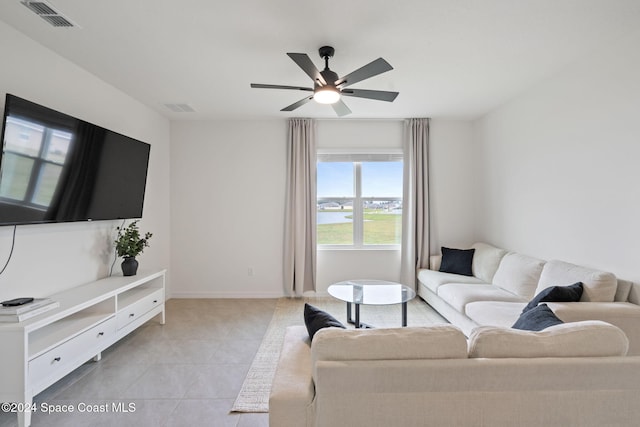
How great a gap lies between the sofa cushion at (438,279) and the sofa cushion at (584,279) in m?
0.87

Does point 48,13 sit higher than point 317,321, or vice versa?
point 48,13

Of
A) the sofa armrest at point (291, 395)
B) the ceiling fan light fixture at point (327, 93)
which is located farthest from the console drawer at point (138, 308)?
the ceiling fan light fixture at point (327, 93)

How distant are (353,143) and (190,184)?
8.67ft

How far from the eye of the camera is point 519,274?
3082 mm

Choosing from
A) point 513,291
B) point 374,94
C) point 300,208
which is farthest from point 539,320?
point 300,208

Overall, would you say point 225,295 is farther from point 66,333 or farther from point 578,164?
point 578,164

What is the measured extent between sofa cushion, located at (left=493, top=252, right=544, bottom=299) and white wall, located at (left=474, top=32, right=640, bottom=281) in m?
0.27

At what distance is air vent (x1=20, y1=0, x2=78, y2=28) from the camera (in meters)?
1.96

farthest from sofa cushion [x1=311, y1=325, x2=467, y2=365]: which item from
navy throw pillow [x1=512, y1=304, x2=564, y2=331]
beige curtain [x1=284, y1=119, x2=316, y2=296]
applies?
beige curtain [x1=284, y1=119, x2=316, y2=296]

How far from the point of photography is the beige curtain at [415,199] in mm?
4418

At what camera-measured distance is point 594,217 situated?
8.59 feet

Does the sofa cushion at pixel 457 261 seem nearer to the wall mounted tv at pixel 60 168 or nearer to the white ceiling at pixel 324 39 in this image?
the white ceiling at pixel 324 39

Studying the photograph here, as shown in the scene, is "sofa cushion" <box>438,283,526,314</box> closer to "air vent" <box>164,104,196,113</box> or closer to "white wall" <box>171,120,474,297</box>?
"white wall" <box>171,120,474,297</box>

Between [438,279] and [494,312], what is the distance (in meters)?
1.14
